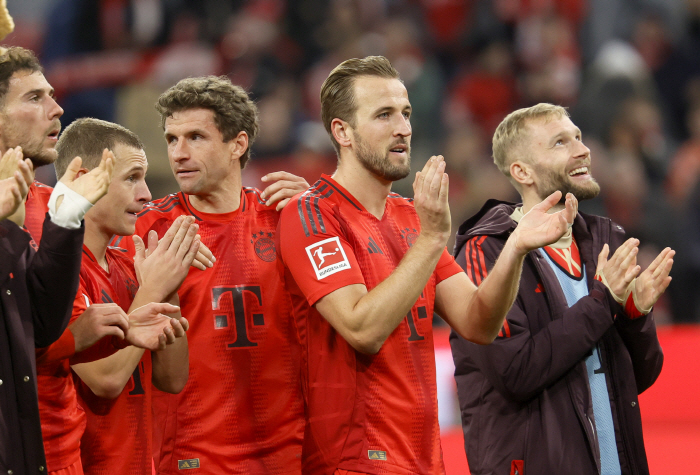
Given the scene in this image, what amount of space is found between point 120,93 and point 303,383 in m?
8.02

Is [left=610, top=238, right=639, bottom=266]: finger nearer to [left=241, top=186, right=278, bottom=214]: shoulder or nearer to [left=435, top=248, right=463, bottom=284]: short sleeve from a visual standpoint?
[left=435, top=248, right=463, bottom=284]: short sleeve

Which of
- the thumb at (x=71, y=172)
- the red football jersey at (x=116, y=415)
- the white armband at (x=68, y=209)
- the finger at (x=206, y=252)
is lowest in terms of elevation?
the red football jersey at (x=116, y=415)

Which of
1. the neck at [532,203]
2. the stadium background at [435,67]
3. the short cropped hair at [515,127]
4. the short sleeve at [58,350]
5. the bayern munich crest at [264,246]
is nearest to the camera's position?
the short sleeve at [58,350]

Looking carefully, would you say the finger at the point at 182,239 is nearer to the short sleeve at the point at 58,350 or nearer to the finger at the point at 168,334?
the finger at the point at 168,334

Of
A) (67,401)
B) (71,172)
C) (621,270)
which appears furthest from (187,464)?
(621,270)

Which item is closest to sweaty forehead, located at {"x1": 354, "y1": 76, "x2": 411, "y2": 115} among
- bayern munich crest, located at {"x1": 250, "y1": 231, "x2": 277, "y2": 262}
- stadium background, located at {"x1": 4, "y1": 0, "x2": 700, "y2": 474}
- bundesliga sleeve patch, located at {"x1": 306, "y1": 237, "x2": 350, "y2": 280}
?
bundesliga sleeve patch, located at {"x1": 306, "y1": 237, "x2": 350, "y2": 280}

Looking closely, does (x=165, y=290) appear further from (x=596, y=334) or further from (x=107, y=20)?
(x=107, y=20)

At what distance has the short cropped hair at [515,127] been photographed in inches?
183

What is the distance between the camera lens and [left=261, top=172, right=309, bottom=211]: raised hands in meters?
4.02

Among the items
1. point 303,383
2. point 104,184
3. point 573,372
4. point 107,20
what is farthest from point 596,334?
point 107,20

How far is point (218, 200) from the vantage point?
4043 millimetres

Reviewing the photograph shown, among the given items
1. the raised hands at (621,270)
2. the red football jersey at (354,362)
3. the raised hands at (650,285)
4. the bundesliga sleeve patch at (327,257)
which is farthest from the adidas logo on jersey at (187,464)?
the raised hands at (650,285)

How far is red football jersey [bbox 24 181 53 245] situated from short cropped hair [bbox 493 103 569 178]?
231 centimetres

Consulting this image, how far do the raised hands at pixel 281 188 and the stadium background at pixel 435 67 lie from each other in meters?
5.43
